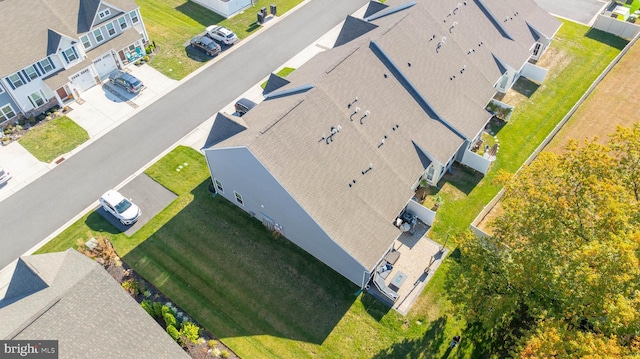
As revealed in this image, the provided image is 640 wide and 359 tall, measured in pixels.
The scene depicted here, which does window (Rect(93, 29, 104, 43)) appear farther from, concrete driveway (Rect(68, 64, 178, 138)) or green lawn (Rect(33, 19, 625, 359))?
green lawn (Rect(33, 19, 625, 359))

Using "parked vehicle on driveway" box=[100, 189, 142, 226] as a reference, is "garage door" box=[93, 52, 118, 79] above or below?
above

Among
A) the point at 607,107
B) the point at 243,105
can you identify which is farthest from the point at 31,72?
the point at 607,107

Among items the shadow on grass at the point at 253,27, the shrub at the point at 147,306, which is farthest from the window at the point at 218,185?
the shadow on grass at the point at 253,27

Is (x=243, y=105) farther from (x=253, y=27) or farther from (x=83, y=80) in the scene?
(x=83, y=80)

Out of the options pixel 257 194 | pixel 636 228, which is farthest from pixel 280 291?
pixel 636 228

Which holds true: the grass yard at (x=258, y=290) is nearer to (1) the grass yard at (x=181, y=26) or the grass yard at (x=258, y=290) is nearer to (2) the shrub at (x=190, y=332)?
(2) the shrub at (x=190, y=332)

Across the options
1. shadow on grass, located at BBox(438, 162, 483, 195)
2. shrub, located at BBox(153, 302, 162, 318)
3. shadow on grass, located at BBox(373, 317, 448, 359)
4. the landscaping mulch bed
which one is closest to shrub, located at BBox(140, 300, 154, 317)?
shrub, located at BBox(153, 302, 162, 318)
